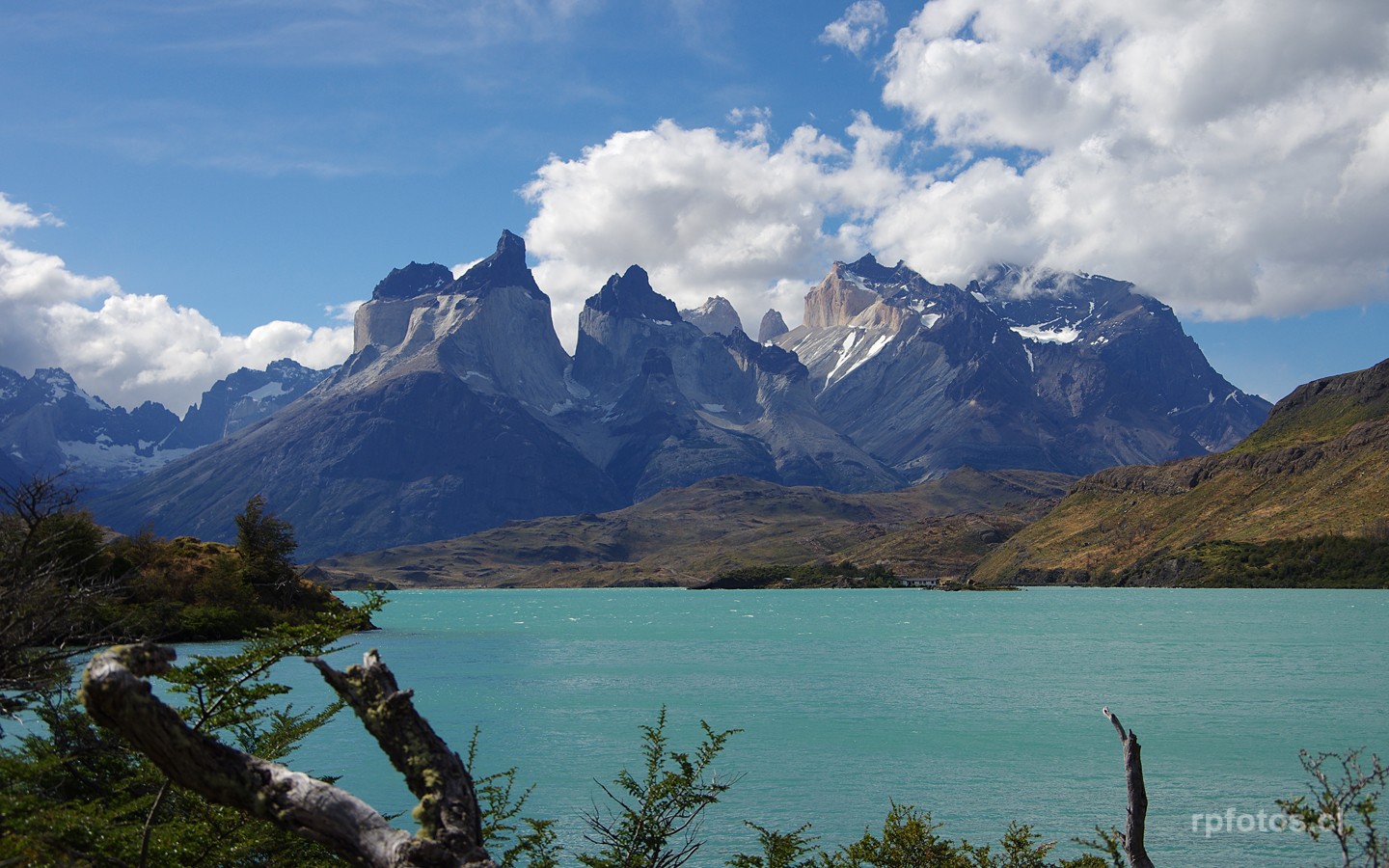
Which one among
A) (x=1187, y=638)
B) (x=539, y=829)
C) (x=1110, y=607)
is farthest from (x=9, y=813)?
(x=1110, y=607)

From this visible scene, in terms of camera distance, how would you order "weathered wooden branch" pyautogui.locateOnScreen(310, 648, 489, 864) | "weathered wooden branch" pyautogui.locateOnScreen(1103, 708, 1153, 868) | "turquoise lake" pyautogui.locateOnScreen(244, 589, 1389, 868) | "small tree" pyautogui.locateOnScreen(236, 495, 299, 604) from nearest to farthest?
"weathered wooden branch" pyautogui.locateOnScreen(310, 648, 489, 864) < "weathered wooden branch" pyautogui.locateOnScreen(1103, 708, 1153, 868) < "turquoise lake" pyautogui.locateOnScreen(244, 589, 1389, 868) < "small tree" pyautogui.locateOnScreen(236, 495, 299, 604)

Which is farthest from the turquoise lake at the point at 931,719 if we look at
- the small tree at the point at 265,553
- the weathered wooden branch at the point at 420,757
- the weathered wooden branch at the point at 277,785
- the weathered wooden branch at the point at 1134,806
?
the weathered wooden branch at the point at 277,785

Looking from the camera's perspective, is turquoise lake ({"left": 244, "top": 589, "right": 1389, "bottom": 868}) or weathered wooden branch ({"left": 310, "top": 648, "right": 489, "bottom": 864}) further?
turquoise lake ({"left": 244, "top": 589, "right": 1389, "bottom": 868})

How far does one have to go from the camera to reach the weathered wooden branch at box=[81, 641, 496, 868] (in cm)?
777

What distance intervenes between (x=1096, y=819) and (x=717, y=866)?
51.4 feet

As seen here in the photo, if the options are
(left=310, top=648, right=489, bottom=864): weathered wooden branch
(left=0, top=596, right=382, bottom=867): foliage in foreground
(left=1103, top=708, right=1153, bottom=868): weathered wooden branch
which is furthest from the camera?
(left=1103, top=708, right=1153, bottom=868): weathered wooden branch

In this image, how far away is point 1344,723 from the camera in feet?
199

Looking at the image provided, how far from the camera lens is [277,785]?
26.6ft

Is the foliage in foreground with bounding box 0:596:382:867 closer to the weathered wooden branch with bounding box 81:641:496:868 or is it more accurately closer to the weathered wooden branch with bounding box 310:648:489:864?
the weathered wooden branch with bounding box 81:641:496:868

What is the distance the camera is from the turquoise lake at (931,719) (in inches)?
1654

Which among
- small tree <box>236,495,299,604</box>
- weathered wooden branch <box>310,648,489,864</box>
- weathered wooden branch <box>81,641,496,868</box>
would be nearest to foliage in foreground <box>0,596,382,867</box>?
weathered wooden branch <box>81,641,496,868</box>

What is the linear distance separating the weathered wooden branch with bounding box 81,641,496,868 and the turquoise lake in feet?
95.2

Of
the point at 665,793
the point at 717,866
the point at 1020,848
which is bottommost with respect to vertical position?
the point at 717,866

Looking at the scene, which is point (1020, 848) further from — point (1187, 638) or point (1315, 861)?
point (1187, 638)
